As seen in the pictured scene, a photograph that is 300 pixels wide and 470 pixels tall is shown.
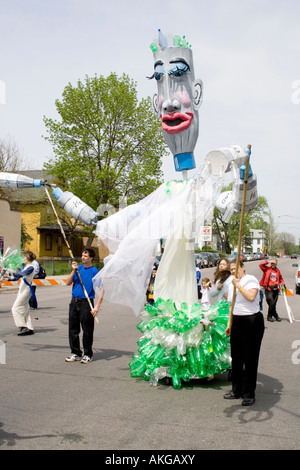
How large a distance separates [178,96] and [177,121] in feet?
1.04

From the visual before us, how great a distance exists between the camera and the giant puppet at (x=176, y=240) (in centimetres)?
569

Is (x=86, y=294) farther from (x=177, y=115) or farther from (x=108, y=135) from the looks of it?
Result: (x=108, y=135)

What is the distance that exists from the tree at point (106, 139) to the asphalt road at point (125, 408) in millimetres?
22549

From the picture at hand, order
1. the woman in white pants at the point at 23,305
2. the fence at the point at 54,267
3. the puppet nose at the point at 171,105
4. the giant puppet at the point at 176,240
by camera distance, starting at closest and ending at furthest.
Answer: the giant puppet at the point at 176,240 → the puppet nose at the point at 171,105 → the woman in white pants at the point at 23,305 → the fence at the point at 54,267

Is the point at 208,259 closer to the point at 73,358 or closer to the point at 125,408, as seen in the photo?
the point at 73,358

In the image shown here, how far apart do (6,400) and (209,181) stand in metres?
3.39

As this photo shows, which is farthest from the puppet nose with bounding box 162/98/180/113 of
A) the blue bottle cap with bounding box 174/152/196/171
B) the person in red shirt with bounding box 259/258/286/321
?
the person in red shirt with bounding box 259/258/286/321

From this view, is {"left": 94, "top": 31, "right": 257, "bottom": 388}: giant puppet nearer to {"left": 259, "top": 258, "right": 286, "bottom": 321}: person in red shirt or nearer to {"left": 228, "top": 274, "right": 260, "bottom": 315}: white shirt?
{"left": 228, "top": 274, "right": 260, "bottom": 315}: white shirt

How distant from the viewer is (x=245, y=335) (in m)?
5.13

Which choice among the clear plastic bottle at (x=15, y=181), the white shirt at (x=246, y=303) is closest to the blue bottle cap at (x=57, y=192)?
the clear plastic bottle at (x=15, y=181)

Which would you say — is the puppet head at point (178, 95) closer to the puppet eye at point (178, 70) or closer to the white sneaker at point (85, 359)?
the puppet eye at point (178, 70)

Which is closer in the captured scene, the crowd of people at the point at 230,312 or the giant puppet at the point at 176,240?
the crowd of people at the point at 230,312
